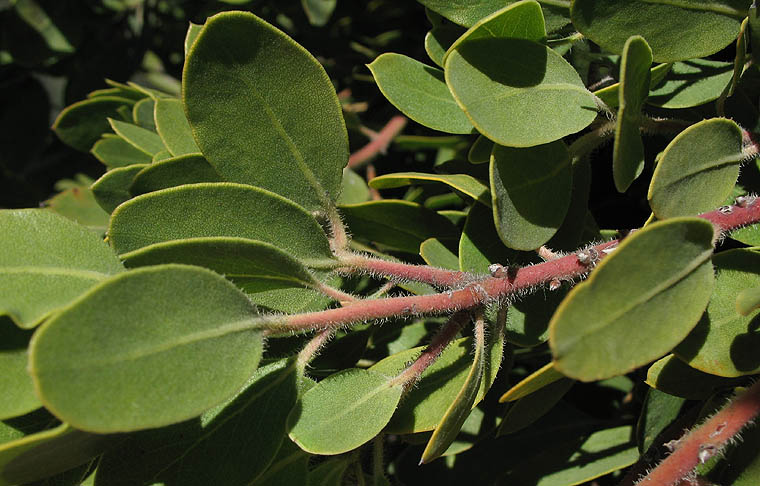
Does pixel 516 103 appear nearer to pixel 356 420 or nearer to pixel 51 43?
pixel 356 420

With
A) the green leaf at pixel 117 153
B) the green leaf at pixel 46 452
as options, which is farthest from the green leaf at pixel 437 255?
the green leaf at pixel 117 153

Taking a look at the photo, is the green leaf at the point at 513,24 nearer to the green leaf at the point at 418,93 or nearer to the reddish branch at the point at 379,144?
the green leaf at the point at 418,93

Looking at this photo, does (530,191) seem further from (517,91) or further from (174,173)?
(174,173)

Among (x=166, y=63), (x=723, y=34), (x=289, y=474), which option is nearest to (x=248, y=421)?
(x=289, y=474)

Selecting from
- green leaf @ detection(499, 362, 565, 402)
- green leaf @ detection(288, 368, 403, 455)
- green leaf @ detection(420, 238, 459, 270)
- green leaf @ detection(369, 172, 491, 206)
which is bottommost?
green leaf @ detection(288, 368, 403, 455)

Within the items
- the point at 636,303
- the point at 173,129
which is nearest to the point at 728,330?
the point at 636,303

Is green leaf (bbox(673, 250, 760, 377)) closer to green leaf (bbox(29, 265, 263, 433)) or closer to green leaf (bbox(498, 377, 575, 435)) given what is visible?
green leaf (bbox(498, 377, 575, 435))

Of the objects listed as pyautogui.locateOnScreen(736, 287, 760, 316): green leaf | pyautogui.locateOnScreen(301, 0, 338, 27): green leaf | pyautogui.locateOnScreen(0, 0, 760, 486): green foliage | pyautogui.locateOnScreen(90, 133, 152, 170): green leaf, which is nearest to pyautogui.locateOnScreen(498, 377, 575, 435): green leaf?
pyautogui.locateOnScreen(0, 0, 760, 486): green foliage
